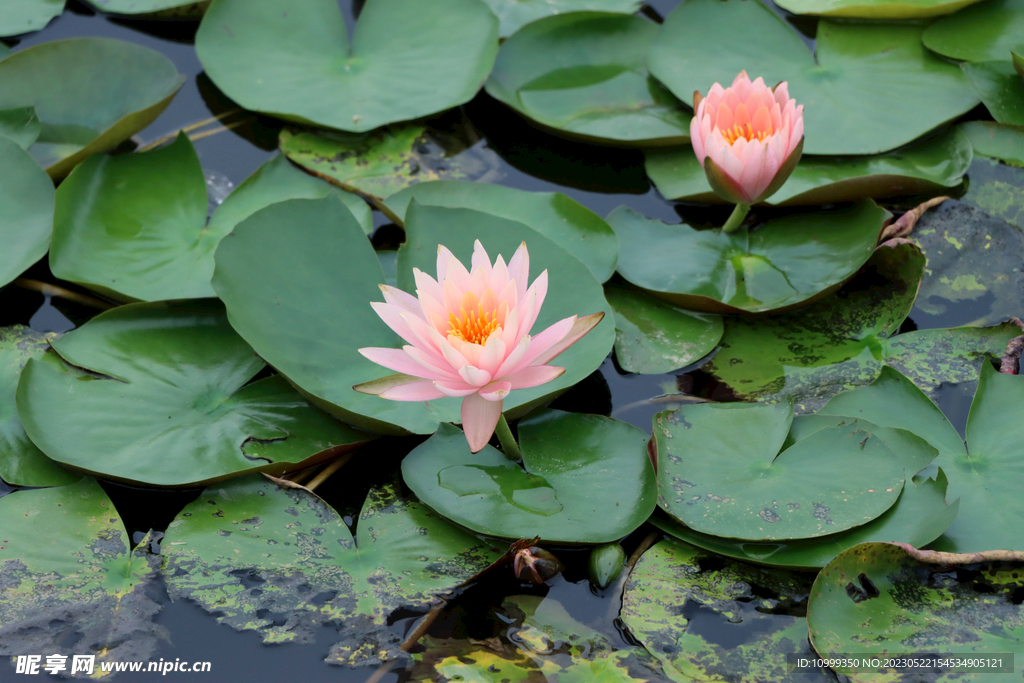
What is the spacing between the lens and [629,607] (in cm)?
153

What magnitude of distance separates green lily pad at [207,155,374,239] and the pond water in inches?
4.6

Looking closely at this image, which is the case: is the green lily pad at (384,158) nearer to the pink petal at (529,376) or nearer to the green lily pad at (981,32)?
the pink petal at (529,376)

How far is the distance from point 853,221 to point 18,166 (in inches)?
101

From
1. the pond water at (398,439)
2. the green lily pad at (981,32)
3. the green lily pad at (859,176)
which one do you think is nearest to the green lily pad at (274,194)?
the pond water at (398,439)

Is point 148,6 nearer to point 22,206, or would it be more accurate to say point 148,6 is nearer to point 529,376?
point 22,206

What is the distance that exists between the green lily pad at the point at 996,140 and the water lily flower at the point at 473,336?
5.68 ft

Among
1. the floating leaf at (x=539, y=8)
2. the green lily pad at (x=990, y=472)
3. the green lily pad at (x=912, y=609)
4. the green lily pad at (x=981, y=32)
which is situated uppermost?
the floating leaf at (x=539, y=8)

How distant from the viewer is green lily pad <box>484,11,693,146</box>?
99.2 inches

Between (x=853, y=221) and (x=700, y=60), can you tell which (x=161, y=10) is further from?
(x=853, y=221)

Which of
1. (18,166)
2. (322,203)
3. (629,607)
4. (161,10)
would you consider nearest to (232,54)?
(161,10)

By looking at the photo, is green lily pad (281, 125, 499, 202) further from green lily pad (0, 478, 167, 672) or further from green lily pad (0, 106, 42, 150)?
green lily pad (0, 478, 167, 672)

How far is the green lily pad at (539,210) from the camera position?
2.11m

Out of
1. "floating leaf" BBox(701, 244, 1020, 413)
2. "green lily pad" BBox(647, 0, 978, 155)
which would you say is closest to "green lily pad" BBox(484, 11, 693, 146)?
"green lily pad" BBox(647, 0, 978, 155)

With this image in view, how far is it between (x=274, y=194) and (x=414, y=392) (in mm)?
1182
